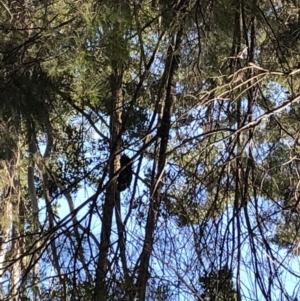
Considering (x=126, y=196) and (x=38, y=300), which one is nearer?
(x=38, y=300)

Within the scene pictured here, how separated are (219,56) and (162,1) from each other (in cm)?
32

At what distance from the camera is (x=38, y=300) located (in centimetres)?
175

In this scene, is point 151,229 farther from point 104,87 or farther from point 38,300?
point 104,87

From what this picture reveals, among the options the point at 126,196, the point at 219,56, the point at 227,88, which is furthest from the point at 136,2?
the point at 126,196

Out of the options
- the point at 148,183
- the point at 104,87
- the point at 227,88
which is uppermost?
the point at 104,87

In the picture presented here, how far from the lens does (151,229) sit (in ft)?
5.42

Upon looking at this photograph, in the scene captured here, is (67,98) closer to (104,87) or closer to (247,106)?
(104,87)

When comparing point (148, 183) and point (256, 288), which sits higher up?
point (148, 183)

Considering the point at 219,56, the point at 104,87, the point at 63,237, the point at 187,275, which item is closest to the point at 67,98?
the point at 104,87

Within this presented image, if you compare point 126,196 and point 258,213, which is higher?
point 126,196

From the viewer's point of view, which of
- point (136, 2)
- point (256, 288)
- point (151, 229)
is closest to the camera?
point (256, 288)

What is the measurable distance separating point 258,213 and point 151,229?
11.6 inches

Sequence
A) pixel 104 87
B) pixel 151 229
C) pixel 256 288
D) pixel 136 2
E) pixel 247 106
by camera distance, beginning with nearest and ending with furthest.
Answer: pixel 256 288, pixel 151 229, pixel 247 106, pixel 136 2, pixel 104 87

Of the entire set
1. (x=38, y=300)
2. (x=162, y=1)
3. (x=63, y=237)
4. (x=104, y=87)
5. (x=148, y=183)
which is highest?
(x=104, y=87)
